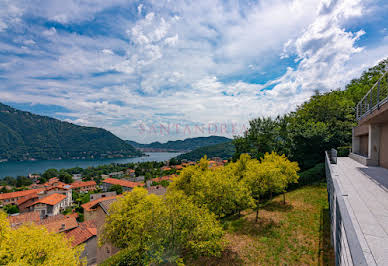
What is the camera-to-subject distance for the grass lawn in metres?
8.85

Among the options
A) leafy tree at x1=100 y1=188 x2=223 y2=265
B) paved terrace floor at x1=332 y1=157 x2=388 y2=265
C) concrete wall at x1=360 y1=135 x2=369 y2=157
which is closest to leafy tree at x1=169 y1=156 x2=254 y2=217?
leafy tree at x1=100 y1=188 x2=223 y2=265

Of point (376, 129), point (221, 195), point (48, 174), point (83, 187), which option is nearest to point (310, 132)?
point (376, 129)

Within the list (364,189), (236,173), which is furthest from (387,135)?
(236,173)

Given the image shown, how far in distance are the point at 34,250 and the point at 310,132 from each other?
26064 millimetres

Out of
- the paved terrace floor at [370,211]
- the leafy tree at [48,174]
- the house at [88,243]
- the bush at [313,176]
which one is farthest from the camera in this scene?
the leafy tree at [48,174]

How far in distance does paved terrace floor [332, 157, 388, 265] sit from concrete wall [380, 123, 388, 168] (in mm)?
2564

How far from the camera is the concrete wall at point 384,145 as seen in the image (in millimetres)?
9898

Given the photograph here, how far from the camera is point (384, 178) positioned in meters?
7.89

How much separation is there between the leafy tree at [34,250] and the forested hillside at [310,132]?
24.1 meters

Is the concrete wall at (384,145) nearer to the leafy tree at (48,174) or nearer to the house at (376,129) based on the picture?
the house at (376,129)

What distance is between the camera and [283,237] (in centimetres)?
1070

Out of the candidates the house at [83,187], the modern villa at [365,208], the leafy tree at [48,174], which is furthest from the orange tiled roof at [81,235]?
the leafy tree at [48,174]

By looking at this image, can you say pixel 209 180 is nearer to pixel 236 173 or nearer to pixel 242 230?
pixel 242 230

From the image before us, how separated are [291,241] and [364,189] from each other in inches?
216
